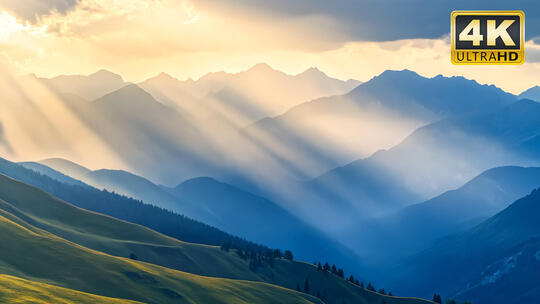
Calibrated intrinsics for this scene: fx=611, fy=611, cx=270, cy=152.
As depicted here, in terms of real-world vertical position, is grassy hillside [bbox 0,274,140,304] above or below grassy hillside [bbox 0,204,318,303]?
below

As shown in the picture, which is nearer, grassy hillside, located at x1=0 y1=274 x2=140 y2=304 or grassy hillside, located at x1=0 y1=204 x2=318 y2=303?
grassy hillside, located at x1=0 y1=274 x2=140 y2=304

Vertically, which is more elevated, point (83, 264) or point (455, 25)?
point (455, 25)

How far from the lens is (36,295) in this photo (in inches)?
4614

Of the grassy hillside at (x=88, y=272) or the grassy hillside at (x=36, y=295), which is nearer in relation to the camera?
the grassy hillside at (x=36, y=295)

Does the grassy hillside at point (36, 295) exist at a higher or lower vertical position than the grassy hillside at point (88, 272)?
lower

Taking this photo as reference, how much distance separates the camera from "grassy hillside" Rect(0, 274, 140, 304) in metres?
110

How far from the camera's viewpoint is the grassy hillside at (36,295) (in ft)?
361

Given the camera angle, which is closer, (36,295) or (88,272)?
(36,295)

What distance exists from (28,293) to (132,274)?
212 ft

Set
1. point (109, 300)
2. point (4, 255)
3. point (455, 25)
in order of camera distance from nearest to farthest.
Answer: point (455, 25) → point (109, 300) → point (4, 255)

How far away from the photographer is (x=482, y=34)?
9381cm

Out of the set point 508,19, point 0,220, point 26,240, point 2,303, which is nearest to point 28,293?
point 2,303

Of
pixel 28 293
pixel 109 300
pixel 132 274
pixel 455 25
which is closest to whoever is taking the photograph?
pixel 455 25

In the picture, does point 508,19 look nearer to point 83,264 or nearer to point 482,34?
point 482,34
